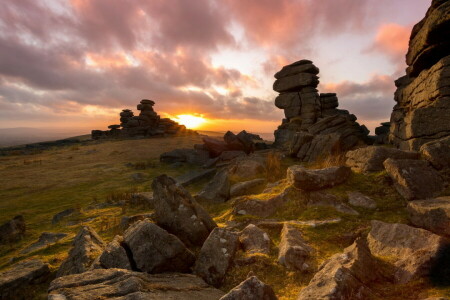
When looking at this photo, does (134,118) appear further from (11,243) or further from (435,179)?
(435,179)

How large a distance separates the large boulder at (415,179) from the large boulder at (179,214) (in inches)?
228

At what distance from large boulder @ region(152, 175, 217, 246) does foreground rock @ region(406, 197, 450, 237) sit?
17.4ft

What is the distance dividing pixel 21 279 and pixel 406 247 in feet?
29.4

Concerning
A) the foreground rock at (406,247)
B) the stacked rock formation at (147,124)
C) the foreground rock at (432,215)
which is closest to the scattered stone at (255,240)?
the foreground rock at (406,247)

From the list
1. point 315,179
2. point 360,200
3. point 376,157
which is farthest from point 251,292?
point 376,157

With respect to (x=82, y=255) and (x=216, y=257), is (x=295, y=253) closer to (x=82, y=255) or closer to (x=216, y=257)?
(x=216, y=257)

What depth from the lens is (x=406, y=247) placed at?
530cm

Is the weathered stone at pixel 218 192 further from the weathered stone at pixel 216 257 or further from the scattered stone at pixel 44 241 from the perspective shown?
the weathered stone at pixel 216 257

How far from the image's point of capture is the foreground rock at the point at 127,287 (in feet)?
14.4

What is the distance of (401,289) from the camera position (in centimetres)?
432

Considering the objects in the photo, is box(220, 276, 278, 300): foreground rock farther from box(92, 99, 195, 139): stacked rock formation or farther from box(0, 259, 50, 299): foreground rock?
box(92, 99, 195, 139): stacked rock formation

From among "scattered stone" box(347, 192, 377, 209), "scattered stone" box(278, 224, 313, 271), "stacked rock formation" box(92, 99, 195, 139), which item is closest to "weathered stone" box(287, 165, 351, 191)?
"scattered stone" box(347, 192, 377, 209)

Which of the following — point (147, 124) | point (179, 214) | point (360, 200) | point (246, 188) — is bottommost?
point (246, 188)

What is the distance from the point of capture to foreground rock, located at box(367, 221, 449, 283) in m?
4.57
